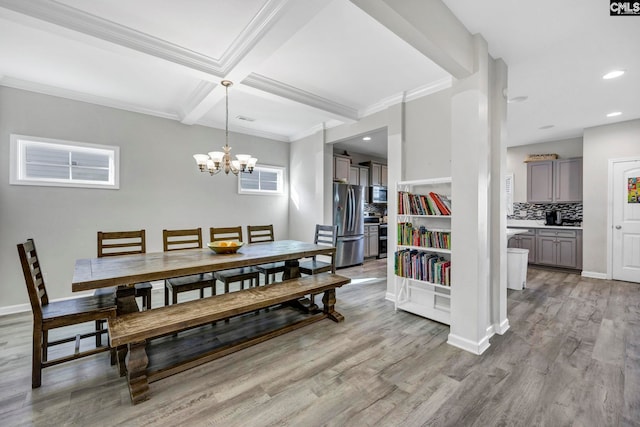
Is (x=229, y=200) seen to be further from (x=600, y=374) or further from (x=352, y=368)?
(x=600, y=374)

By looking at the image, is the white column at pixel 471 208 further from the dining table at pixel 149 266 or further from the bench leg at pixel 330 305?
the dining table at pixel 149 266

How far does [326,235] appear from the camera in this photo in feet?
12.5

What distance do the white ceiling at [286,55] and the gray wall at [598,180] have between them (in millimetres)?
412

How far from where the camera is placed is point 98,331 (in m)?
2.18

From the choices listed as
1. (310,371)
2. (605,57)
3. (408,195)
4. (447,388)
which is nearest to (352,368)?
(310,371)

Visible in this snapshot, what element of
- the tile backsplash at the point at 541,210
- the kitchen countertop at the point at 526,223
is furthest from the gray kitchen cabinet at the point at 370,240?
the tile backsplash at the point at 541,210

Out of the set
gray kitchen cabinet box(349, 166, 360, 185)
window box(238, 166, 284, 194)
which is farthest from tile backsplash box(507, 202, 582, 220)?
window box(238, 166, 284, 194)

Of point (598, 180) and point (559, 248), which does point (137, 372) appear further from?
point (598, 180)

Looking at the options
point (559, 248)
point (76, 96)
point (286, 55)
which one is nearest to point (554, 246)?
point (559, 248)

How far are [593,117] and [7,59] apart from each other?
765 centimetres

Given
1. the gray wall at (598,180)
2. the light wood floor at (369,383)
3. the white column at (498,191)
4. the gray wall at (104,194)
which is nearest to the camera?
the light wood floor at (369,383)

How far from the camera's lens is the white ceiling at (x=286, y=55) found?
203 centimetres

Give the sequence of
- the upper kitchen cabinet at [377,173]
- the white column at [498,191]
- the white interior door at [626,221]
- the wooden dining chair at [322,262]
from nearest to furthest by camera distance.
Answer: the white column at [498,191] < the wooden dining chair at [322,262] < the white interior door at [626,221] < the upper kitchen cabinet at [377,173]

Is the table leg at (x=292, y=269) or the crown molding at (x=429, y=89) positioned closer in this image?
the crown molding at (x=429, y=89)
